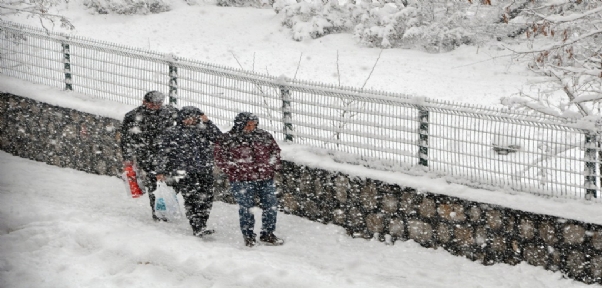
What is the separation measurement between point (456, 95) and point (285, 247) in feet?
42.3

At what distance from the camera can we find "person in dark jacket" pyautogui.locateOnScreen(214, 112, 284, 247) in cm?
796

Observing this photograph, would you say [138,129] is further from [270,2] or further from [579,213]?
[270,2]

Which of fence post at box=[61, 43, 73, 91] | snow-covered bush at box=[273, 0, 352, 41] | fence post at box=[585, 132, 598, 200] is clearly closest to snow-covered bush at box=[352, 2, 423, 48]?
snow-covered bush at box=[273, 0, 352, 41]

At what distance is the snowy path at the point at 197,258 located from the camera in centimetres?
707

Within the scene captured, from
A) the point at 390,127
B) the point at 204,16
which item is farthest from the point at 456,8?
the point at 390,127

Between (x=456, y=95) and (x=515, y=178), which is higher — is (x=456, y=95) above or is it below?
below

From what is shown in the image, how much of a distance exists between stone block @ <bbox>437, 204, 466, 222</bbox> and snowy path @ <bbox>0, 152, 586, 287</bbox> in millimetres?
403

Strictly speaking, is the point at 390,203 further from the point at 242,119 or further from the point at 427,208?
the point at 242,119

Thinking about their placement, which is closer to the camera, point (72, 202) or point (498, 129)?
point (498, 129)

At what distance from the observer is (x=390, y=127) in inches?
340

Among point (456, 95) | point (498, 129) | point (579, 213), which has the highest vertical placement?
point (498, 129)

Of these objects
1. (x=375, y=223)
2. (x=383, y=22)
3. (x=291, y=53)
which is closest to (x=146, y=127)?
(x=375, y=223)

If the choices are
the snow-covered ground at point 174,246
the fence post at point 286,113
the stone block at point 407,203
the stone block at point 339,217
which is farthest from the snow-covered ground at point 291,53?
the stone block at point 407,203

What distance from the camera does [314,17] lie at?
25234 millimetres
